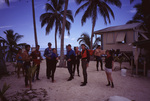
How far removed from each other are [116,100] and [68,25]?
23.0 metres

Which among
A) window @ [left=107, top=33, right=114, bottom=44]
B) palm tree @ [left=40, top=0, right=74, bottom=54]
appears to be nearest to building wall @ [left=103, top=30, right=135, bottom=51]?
window @ [left=107, top=33, right=114, bottom=44]

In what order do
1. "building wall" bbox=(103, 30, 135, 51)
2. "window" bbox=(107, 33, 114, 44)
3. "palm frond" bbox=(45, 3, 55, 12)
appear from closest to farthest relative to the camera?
"building wall" bbox=(103, 30, 135, 51) → "window" bbox=(107, 33, 114, 44) → "palm frond" bbox=(45, 3, 55, 12)

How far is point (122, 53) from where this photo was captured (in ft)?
50.0

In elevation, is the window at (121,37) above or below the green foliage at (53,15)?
below

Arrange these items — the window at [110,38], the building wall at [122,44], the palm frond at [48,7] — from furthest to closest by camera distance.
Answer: the palm frond at [48,7] → the window at [110,38] → the building wall at [122,44]

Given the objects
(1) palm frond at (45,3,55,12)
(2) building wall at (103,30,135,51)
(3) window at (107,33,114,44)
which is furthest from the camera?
(1) palm frond at (45,3,55,12)

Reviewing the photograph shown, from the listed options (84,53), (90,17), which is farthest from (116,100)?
(90,17)

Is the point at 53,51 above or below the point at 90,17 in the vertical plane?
below

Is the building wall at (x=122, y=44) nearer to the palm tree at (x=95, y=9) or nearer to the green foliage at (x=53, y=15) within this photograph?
the palm tree at (x=95, y=9)

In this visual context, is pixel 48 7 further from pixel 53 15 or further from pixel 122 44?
pixel 122 44

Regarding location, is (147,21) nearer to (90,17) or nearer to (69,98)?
(90,17)

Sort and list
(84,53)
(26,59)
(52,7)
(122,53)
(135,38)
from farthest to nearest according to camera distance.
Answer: (52,7) < (122,53) < (135,38) < (84,53) < (26,59)

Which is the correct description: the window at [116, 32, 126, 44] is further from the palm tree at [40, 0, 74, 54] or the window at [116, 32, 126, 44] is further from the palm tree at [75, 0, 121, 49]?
the palm tree at [40, 0, 74, 54]

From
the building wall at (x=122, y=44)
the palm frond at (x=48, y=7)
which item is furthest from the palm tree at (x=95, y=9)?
the palm frond at (x=48, y=7)
